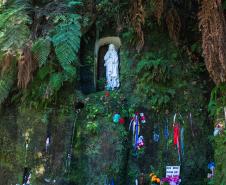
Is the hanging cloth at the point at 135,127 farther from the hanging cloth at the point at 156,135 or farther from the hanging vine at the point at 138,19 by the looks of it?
the hanging vine at the point at 138,19

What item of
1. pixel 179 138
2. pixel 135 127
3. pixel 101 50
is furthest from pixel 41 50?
pixel 179 138

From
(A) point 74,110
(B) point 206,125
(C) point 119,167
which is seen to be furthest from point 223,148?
(A) point 74,110

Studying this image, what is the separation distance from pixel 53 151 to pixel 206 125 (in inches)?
119

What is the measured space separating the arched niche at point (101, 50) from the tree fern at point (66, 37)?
44.8 inches

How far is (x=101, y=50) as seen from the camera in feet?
29.6

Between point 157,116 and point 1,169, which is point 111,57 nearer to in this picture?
point 157,116

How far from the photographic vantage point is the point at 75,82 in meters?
8.17

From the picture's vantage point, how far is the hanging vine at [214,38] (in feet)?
20.3

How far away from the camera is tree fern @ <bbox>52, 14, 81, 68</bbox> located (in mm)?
7140

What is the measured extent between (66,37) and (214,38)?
2.74 m

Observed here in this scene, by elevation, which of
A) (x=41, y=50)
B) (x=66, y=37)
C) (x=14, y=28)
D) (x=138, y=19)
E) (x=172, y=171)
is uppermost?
(x=138, y=19)

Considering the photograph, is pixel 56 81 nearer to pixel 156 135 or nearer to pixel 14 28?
pixel 14 28

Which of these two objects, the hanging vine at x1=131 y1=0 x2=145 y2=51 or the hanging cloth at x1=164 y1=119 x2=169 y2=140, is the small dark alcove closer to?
the hanging vine at x1=131 y1=0 x2=145 y2=51

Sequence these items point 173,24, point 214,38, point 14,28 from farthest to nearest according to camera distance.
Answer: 1. point 173,24
2. point 14,28
3. point 214,38
